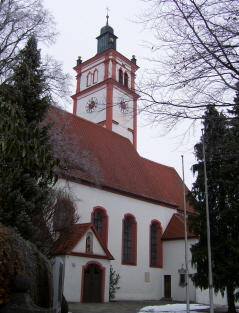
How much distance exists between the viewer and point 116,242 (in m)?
23.1

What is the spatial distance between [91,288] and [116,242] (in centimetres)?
413

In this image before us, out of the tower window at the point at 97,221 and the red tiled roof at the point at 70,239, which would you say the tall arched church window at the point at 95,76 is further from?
the red tiled roof at the point at 70,239

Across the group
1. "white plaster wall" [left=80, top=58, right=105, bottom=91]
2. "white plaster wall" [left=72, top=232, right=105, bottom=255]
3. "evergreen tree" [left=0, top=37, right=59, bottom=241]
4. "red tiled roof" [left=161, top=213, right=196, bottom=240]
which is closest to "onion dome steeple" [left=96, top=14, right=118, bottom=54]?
"white plaster wall" [left=80, top=58, right=105, bottom=91]

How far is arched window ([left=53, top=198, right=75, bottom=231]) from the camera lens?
16.6m

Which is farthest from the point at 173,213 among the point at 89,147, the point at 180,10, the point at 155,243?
the point at 180,10

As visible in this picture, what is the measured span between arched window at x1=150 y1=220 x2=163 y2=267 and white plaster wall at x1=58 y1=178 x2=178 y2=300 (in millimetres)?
448

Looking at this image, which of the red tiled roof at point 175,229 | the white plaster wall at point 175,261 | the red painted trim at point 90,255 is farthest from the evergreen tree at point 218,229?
the red tiled roof at point 175,229

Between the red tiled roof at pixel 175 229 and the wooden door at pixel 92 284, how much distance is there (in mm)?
7653

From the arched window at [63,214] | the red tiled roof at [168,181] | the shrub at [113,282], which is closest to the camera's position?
the arched window at [63,214]

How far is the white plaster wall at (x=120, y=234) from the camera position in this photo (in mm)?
21844

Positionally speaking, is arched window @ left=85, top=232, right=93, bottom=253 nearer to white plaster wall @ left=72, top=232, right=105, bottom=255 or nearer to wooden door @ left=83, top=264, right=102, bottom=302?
white plaster wall @ left=72, top=232, right=105, bottom=255

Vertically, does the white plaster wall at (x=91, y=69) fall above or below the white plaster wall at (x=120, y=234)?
above

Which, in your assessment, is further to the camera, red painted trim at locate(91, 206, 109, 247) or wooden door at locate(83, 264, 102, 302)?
red painted trim at locate(91, 206, 109, 247)

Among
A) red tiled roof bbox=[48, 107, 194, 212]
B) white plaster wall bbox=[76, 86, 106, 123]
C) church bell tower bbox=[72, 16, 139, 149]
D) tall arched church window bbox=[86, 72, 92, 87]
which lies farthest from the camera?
tall arched church window bbox=[86, 72, 92, 87]
